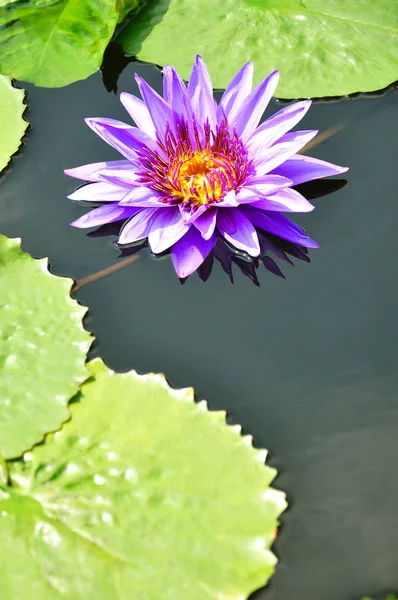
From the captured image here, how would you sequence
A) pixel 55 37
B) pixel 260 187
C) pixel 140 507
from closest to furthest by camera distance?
pixel 140 507 < pixel 260 187 < pixel 55 37

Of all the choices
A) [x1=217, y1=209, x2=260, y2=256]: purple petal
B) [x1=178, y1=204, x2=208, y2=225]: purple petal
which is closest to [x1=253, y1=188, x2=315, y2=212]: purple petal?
[x1=217, y1=209, x2=260, y2=256]: purple petal

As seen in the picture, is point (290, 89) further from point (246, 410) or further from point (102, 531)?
point (102, 531)

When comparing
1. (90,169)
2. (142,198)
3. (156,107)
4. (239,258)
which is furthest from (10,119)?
(239,258)

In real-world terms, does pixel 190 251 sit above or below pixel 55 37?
below

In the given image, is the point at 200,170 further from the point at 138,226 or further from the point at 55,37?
the point at 55,37

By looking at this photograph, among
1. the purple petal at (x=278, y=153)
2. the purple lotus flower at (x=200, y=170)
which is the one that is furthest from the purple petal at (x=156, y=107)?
the purple petal at (x=278, y=153)

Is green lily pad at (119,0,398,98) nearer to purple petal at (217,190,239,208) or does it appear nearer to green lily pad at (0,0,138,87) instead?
green lily pad at (0,0,138,87)
